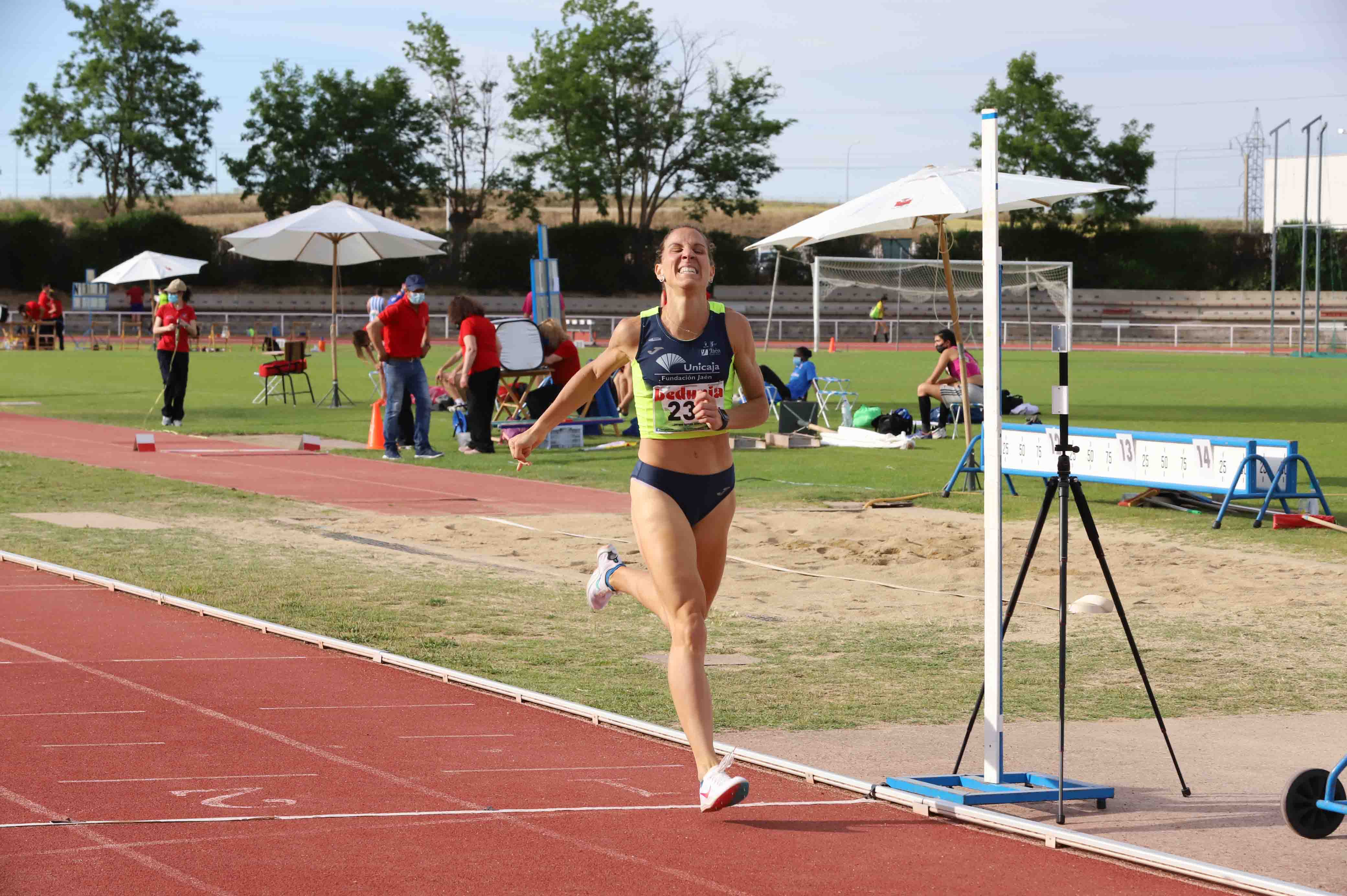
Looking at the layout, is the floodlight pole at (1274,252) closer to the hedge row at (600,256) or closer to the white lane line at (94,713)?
the hedge row at (600,256)

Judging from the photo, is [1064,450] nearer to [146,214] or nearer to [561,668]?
[561,668]

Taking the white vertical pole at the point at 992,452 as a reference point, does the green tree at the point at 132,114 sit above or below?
above

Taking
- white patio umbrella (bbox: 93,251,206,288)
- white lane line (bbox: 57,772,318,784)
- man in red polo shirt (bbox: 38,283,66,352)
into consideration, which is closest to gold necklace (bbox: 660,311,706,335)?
white lane line (bbox: 57,772,318,784)

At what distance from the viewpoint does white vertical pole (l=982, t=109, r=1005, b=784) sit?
16.8 ft

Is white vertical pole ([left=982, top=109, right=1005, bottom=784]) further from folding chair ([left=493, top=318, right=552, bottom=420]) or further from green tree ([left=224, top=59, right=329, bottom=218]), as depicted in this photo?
green tree ([left=224, top=59, right=329, bottom=218])

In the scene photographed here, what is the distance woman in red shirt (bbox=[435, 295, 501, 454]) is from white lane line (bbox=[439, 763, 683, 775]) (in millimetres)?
12938

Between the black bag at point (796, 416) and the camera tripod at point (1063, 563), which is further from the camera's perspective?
the black bag at point (796, 416)

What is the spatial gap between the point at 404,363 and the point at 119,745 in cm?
1250

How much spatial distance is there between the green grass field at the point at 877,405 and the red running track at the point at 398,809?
7.75 metres

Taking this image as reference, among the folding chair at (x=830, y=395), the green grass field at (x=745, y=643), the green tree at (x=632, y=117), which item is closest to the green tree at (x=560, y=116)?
the green tree at (x=632, y=117)

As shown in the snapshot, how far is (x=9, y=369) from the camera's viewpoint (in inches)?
1478

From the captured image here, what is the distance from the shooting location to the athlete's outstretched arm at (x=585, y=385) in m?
5.57

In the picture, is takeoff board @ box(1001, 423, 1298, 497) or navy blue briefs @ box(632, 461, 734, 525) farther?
takeoff board @ box(1001, 423, 1298, 497)

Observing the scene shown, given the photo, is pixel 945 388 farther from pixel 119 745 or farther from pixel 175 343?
pixel 119 745
